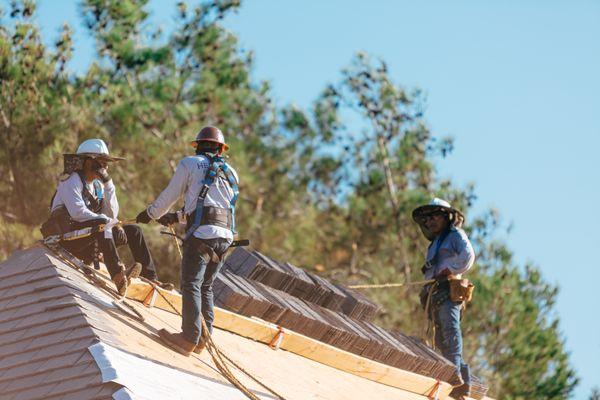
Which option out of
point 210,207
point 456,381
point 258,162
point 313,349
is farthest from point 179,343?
point 258,162

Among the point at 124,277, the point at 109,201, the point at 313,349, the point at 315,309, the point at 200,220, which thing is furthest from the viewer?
the point at 315,309

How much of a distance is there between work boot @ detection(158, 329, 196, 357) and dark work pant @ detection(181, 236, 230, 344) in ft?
0.13

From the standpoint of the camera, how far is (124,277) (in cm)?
1071

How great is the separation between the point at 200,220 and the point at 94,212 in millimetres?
1392

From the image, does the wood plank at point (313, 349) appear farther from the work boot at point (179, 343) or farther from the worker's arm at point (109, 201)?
the work boot at point (179, 343)

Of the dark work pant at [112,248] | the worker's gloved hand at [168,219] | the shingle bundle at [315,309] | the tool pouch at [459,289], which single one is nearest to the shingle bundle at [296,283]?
the shingle bundle at [315,309]

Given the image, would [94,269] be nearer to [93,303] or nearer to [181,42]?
[93,303]

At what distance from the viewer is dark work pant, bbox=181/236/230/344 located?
10141 millimetres

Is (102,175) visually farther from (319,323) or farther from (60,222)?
(319,323)

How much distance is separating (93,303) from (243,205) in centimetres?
1919

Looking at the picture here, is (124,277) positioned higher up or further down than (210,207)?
further down

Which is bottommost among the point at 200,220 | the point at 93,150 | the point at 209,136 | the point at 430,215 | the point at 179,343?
the point at 179,343

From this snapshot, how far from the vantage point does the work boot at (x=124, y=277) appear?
10711 millimetres

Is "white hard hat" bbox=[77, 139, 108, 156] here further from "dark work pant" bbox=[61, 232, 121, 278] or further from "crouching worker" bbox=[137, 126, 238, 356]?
"crouching worker" bbox=[137, 126, 238, 356]
